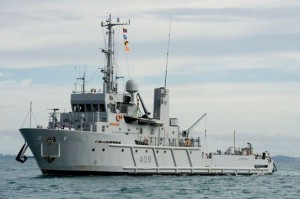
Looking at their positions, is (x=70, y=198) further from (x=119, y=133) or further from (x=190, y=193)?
(x=119, y=133)

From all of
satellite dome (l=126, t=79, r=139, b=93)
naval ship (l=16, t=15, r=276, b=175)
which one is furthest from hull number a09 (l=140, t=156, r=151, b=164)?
satellite dome (l=126, t=79, r=139, b=93)

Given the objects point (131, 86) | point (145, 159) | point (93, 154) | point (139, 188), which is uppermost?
point (131, 86)

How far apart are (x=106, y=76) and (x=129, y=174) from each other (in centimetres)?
887

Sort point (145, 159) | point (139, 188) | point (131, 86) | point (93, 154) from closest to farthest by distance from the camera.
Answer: point (139, 188) < point (93, 154) < point (145, 159) < point (131, 86)

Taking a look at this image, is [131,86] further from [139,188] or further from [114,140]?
[139,188]

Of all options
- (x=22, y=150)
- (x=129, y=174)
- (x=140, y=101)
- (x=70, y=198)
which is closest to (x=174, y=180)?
(x=129, y=174)

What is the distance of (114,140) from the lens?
5431 cm

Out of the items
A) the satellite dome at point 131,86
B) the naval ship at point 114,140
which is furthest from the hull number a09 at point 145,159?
the satellite dome at point 131,86

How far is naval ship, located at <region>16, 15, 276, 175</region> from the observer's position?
173 feet

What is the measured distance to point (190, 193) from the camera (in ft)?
150

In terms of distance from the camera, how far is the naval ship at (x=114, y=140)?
52656 millimetres

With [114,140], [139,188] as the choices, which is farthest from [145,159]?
[139,188]

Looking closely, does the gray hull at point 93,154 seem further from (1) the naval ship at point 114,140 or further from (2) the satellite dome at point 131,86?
(2) the satellite dome at point 131,86

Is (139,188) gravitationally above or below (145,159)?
below
